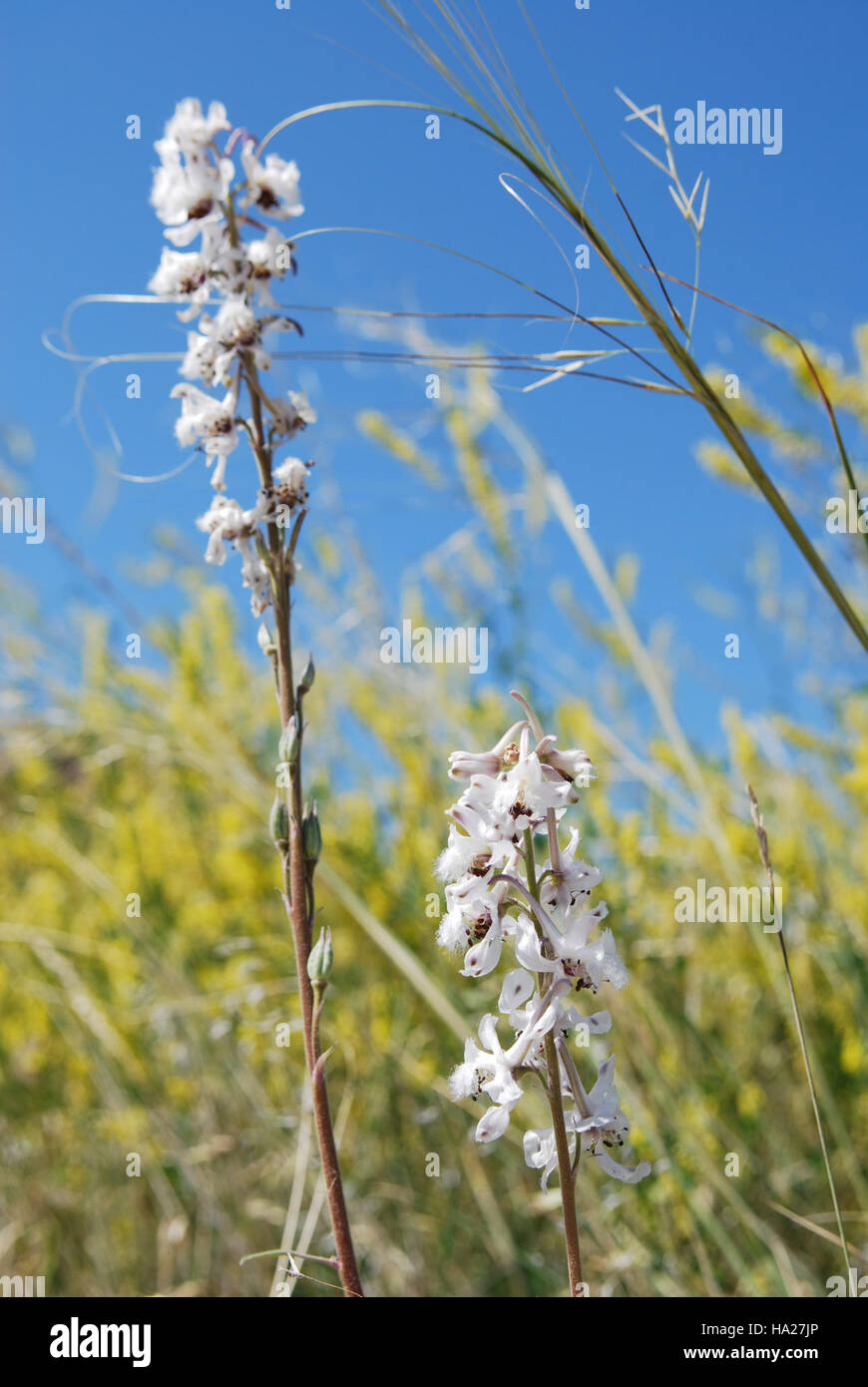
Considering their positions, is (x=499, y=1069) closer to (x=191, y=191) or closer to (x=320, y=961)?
(x=320, y=961)

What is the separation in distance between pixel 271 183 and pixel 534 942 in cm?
38

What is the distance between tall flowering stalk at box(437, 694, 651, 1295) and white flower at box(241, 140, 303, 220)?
285 mm

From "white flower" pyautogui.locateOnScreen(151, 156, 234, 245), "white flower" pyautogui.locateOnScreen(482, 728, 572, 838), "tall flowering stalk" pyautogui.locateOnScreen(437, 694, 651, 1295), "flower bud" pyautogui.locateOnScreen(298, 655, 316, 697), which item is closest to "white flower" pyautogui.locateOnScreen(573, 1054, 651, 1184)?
"tall flowering stalk" pyautogui.locateOnScreen(437, 694, 651, 1295)

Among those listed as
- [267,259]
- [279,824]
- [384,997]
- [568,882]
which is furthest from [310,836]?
[384,997]

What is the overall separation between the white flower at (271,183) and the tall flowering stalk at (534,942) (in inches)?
11.2

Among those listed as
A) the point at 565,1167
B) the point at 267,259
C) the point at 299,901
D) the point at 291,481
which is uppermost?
the point at 267,259

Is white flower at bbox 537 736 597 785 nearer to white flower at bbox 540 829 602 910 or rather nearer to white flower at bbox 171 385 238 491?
white flower at bbox 540 829 602 910

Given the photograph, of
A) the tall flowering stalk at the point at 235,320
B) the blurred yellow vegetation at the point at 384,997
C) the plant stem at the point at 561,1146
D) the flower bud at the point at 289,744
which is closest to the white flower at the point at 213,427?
the tall flowering stalk at the point at 235,320

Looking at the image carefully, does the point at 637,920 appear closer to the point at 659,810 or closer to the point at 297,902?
the point at 659,810

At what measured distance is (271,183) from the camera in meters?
0.51
